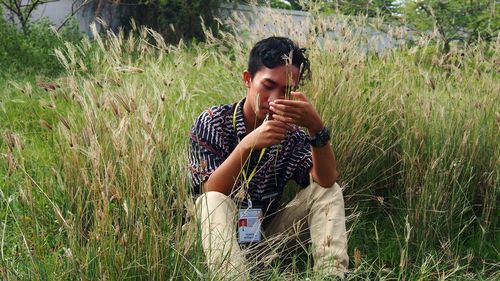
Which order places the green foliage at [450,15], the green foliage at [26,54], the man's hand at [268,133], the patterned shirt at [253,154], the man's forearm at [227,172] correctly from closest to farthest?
the man's hand at [268,133], the man's forearm at [227,172], the patterned shirt at [253,154], the green foliage at [26,54], the green foliage at [450,15]

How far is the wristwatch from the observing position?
256 centimetres

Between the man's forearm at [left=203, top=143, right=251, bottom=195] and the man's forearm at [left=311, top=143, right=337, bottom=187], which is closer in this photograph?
the man's forearm at [left=203, top=143, right=251, bottom=195]

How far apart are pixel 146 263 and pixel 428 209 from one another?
1427 mm

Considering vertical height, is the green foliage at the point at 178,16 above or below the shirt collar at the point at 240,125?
below

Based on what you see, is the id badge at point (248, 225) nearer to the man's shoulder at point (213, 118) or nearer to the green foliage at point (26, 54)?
the man's shoulder at point (213, 118)

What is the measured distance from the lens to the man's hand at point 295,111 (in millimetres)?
2359

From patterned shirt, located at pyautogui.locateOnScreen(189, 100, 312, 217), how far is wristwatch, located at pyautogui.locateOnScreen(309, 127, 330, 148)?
0.15 metres

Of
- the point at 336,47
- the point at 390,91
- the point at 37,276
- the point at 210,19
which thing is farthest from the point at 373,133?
the point at 210,19

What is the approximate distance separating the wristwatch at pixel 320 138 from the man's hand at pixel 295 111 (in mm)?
98

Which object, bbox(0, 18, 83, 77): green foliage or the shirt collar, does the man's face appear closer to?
the shirt collar

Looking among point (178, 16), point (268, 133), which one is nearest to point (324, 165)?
point (268, 133)

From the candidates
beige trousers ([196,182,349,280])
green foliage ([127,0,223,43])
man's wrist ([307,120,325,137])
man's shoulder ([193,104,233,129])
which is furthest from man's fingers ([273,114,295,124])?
green foliage ([127,0,223,43])

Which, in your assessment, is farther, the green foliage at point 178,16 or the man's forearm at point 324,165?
the green foliage at point 178,16

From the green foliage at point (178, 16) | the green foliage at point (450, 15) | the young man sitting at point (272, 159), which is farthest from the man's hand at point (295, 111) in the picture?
the green foliage at point (178, 16)
